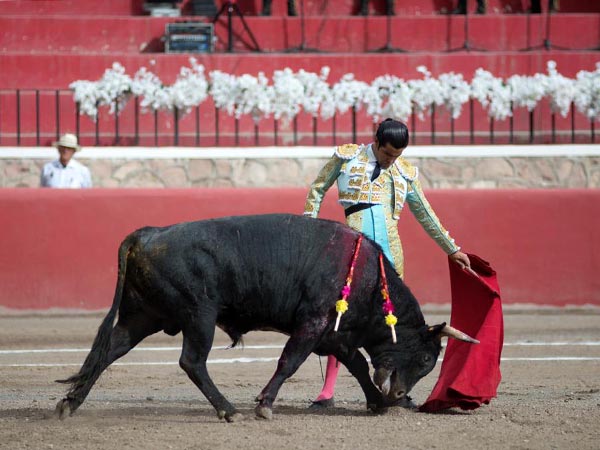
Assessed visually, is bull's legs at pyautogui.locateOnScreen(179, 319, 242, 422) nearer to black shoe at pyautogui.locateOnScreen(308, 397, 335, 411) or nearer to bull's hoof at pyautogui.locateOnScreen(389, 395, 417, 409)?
black shoe at pyautogui.locateOnScreen(308, 397, 335, 411)

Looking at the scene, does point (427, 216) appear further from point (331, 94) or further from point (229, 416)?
point (331, 94)

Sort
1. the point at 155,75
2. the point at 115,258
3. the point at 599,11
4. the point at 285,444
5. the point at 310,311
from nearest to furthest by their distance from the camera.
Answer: the point at 285,444
the point at 310,311
the point at 115,258
the point at 155,75
the point at 599,11

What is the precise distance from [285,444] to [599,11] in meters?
13.3

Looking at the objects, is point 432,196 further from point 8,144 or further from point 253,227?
point 253,227

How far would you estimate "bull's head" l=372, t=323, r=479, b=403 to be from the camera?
730cm

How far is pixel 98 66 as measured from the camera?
605 inches

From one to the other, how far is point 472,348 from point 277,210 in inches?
219

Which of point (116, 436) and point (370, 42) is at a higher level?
point (370, 42)

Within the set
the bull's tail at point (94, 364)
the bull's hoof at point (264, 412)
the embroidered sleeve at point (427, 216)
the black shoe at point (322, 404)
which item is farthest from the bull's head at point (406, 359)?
the bull's tail at point (94, 364)

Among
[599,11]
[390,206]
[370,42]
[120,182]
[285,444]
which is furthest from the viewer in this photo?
[599,11]

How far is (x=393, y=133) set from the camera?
23.7ft

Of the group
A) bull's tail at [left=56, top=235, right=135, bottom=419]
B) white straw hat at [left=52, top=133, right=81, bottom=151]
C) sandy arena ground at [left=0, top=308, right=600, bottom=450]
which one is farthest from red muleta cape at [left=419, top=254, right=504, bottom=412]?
white straw hat at [left=52, top=133, right=81, bottom=151]

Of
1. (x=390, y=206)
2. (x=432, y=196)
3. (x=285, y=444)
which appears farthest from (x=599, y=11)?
(x=285, y=444)

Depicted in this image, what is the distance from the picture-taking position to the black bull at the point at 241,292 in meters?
6.95
